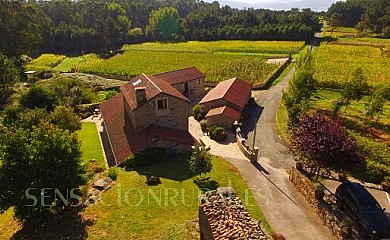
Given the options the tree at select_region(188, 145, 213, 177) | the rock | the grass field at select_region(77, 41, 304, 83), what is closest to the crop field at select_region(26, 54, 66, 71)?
the grass field at select_region(77, 41, 304, 83)

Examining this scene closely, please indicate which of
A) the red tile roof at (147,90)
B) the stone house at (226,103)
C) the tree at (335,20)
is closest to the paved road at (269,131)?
the stone house at (226,103)

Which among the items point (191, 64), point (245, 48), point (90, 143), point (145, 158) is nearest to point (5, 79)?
point (90, 143)

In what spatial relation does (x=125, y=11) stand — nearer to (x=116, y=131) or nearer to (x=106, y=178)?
(x=116, y=131)

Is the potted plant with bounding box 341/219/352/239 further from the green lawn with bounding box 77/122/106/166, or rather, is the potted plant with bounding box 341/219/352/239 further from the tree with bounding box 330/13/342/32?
→ the tree with bounding box 330/13/342/32

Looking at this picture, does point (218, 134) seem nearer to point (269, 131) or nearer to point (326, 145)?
point (269, 131)

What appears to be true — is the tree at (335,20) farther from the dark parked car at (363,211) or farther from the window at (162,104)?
the dark parked car at (363,211)

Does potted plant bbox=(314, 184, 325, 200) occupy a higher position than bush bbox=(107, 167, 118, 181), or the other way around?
potted plant bbox=(314, 184, 325, 200)
